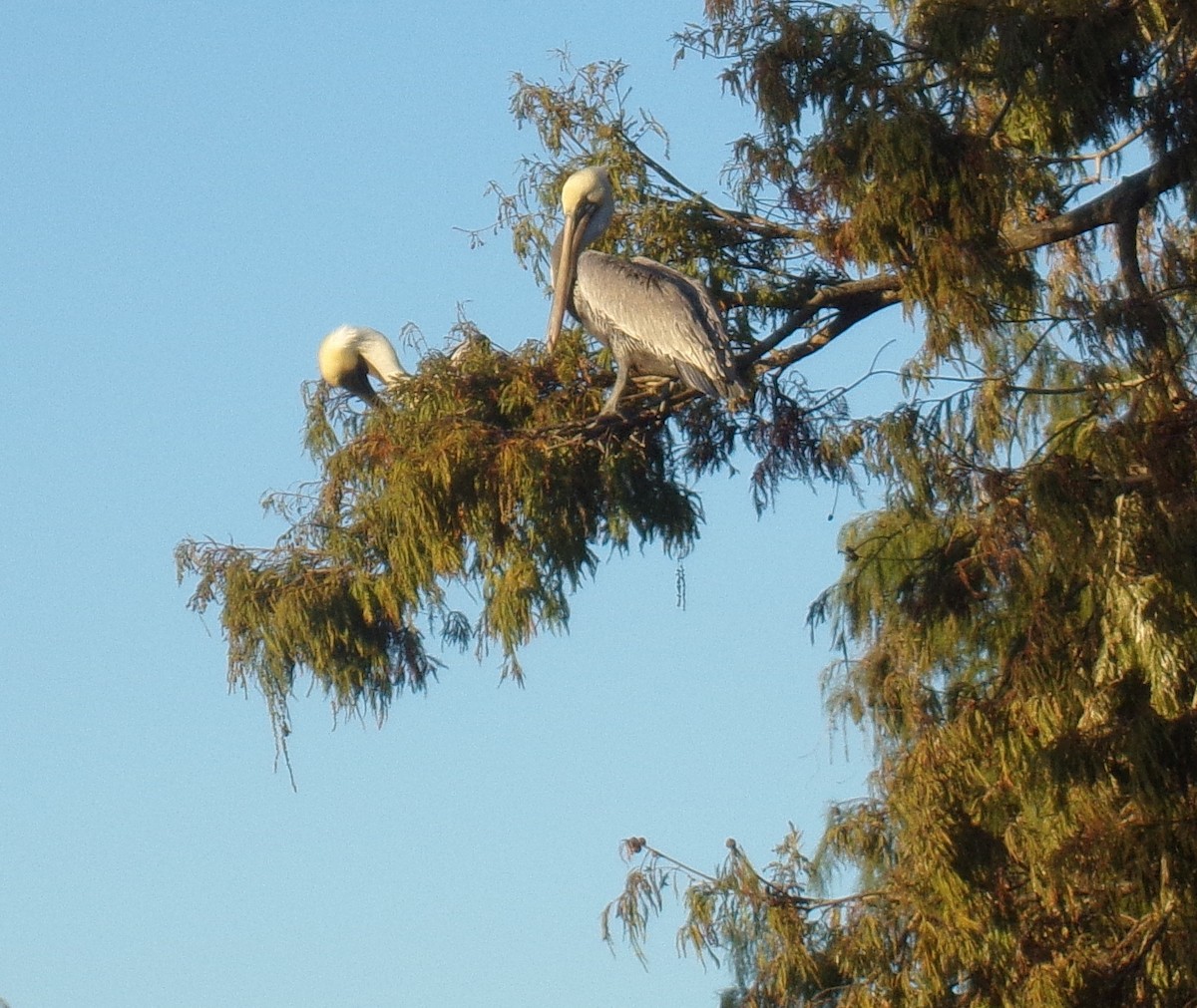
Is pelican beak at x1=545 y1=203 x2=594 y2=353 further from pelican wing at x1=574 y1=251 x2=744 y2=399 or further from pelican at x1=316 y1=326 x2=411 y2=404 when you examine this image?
pelican at x1=316 y1=326 x2=411 y2=404

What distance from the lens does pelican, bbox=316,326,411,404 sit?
29.3 ft

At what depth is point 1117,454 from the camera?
5.95 meters

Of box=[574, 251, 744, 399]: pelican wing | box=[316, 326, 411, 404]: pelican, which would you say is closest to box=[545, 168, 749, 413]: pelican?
box=[574, 251, 744, 399]: pelican wing

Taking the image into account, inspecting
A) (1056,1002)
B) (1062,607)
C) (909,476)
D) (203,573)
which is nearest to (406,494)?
(203,573)

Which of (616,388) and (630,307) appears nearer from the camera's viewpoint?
(616,388)

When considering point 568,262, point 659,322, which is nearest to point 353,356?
point 568,262

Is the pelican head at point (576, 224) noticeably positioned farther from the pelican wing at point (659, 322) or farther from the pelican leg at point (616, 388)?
the pelican leg at point (616, 388)

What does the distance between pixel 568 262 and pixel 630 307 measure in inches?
25.2

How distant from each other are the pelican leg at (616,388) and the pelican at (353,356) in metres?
2.17

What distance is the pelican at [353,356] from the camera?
8938mm

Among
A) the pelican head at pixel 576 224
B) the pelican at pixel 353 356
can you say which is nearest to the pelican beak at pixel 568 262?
the pelican head at pixel 576 224

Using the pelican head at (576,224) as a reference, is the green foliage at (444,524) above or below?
below

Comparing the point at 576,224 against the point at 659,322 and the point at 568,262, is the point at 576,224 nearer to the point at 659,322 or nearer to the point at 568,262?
the point at 568,262

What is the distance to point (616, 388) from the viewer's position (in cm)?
675
